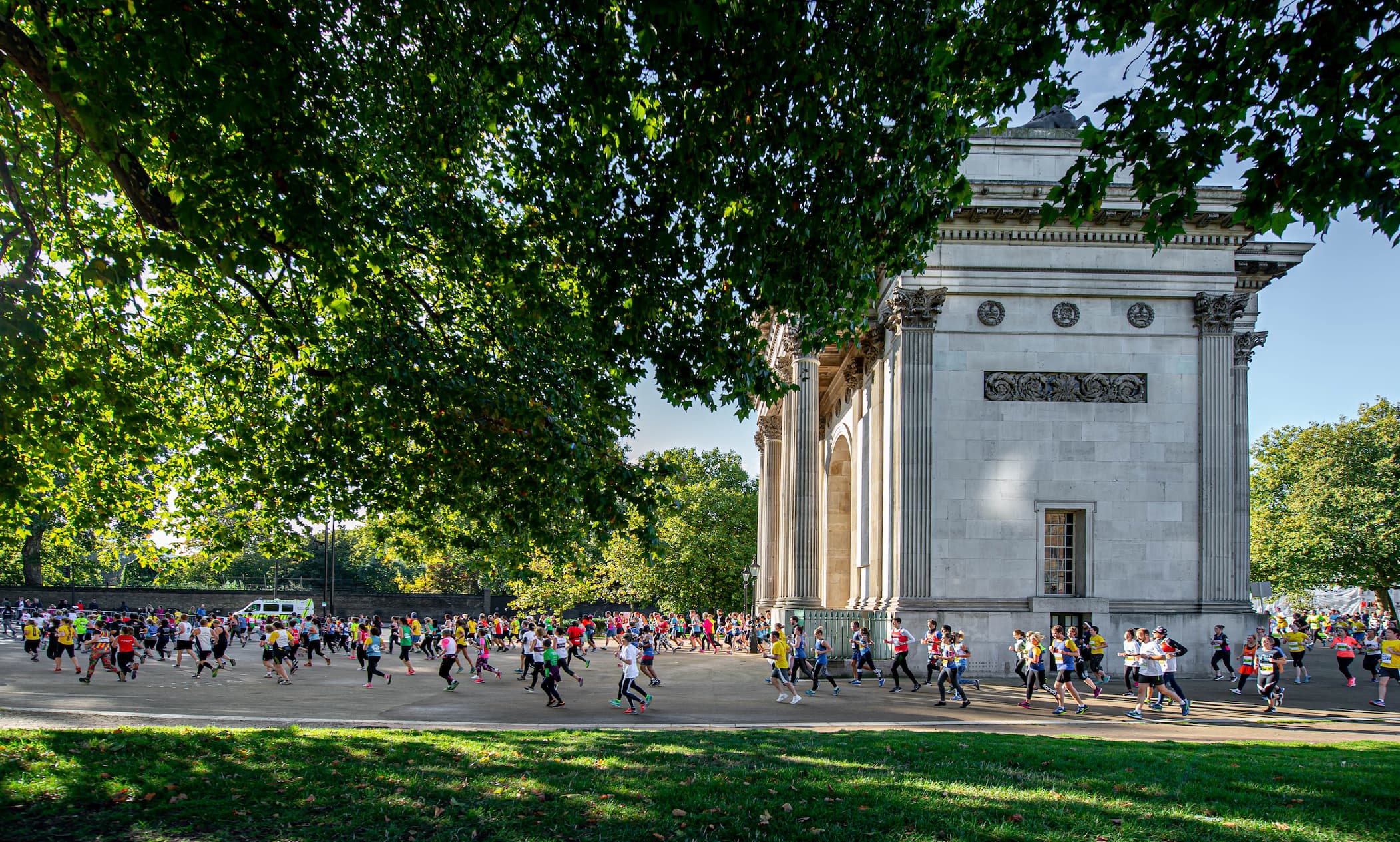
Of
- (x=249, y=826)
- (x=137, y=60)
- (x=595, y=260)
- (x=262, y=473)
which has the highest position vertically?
(x=137, y=60)

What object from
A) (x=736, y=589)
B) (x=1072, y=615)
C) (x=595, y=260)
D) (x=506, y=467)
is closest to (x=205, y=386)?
(x=506, y=467)

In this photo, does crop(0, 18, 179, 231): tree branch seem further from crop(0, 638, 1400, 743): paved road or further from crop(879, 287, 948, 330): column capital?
crop(879, 287, 948, 330): column capital

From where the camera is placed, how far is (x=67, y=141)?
10.9 m

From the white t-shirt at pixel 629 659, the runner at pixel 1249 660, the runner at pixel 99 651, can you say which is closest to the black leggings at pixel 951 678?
the white t-shirt at pixel 629 659

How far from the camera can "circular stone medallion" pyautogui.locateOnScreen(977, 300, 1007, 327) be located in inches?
1008

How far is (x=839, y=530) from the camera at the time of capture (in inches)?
1551

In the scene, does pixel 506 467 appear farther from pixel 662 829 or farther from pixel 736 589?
pixel 736 589

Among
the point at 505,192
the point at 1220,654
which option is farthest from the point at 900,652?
the point at 505,192

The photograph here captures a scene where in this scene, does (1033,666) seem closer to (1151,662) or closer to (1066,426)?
(1151,662)

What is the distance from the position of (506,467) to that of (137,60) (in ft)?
16.7

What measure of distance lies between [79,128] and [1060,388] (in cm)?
2350

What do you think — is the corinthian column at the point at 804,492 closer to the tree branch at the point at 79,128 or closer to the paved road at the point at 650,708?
the paved road at the point at 650,708

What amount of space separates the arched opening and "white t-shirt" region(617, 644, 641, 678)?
67.5 ft

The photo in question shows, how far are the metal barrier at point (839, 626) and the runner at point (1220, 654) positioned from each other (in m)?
8.78
